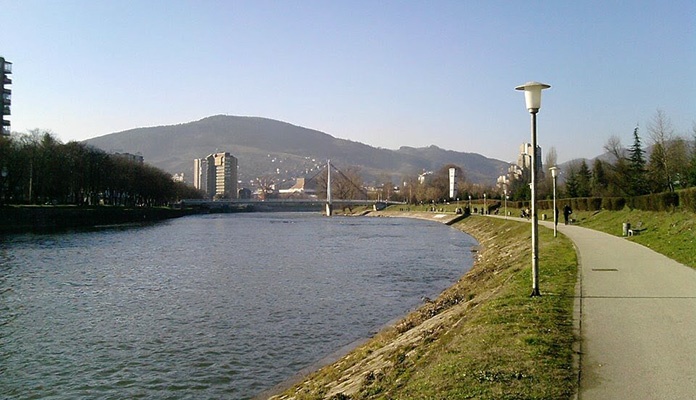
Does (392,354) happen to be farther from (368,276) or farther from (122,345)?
(368,276)

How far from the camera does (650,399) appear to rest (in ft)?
18.8

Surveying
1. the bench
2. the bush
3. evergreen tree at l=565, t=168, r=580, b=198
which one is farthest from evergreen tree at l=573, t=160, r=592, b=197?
the bush

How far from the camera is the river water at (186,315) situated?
461 inches

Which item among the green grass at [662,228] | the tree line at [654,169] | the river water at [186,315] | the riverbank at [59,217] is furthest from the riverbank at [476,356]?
the riverbank at [59,217]

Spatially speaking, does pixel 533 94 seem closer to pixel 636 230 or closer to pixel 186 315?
pixel 186 315

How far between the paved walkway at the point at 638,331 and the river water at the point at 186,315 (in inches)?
235

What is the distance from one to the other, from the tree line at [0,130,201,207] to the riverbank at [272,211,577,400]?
57.9 meters

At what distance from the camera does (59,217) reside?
64312 millimetres

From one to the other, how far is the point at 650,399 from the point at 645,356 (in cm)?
159

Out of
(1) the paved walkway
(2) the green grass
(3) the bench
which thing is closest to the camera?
(1) the paved walkway

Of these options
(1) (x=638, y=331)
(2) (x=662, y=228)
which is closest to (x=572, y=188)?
(2) (x=662, y=228)

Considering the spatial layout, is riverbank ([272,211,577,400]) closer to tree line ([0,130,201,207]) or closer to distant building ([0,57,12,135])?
tree line ([0,130,201,207])

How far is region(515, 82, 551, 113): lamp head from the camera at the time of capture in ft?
37.2

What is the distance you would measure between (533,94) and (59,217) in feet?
209
